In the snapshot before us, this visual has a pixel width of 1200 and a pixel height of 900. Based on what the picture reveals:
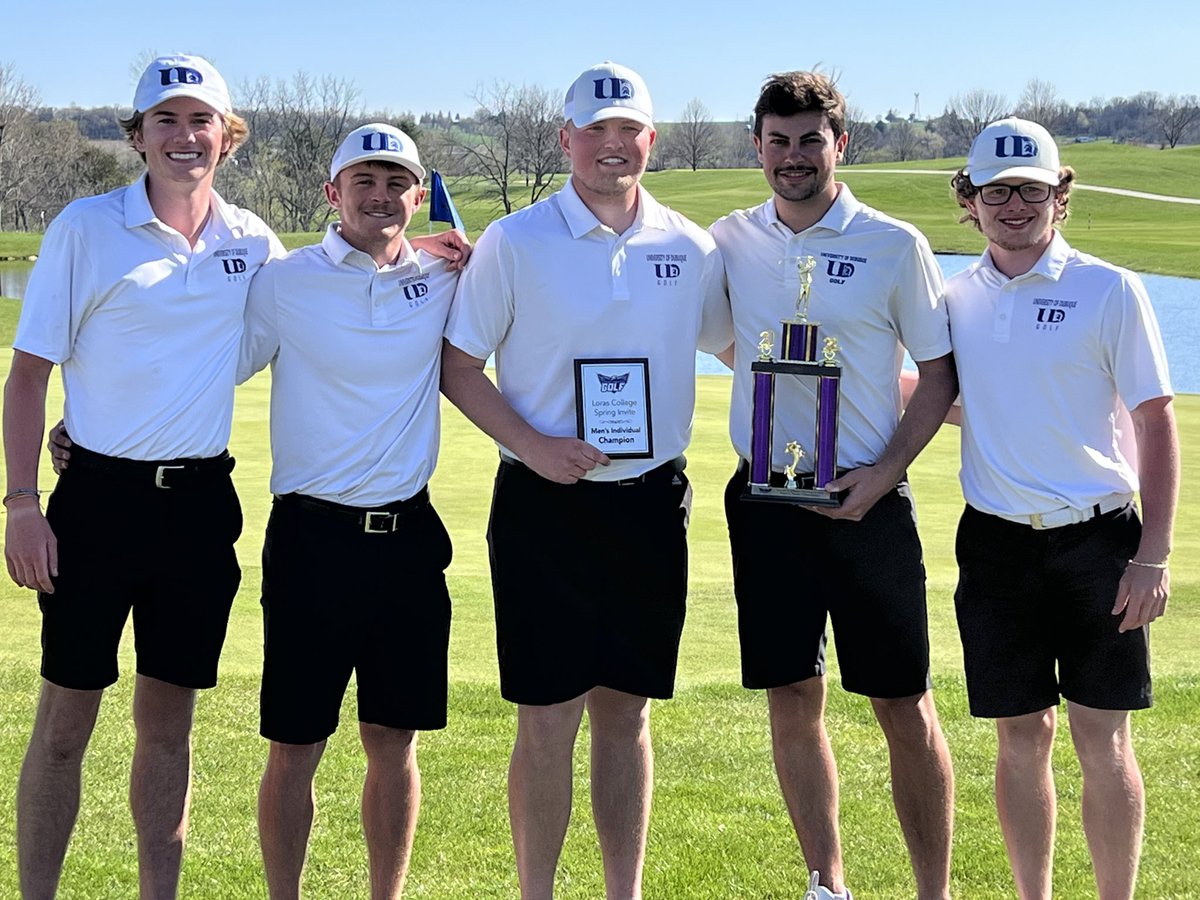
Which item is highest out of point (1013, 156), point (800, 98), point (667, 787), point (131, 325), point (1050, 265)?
point (800, 98)

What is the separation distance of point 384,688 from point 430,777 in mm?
1340

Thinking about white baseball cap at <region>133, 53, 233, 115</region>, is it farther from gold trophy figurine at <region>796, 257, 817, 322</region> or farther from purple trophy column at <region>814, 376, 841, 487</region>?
purple trophy column at <region>814, 376, 841, 487</region>

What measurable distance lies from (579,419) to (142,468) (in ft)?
3.79

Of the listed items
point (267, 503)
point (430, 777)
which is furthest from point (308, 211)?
point (430, 777)

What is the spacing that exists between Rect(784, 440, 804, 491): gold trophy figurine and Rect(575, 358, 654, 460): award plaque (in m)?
0.40

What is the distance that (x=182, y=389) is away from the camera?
378 cm

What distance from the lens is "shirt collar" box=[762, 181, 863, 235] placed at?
3.95 metres

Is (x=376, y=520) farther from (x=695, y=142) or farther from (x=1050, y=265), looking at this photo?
(x=695, y=142)

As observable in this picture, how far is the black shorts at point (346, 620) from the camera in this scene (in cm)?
379

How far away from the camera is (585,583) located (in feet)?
12.9

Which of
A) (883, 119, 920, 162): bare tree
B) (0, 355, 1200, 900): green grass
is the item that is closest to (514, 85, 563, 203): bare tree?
(883, 119, 920, 162): bare tree

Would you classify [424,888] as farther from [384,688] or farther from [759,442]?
[759,442]

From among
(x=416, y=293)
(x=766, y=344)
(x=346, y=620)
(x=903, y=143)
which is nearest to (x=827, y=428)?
(x=766, y=344)

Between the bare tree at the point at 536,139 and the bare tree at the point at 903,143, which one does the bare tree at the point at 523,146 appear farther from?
the bare tree at the point at 903,143
